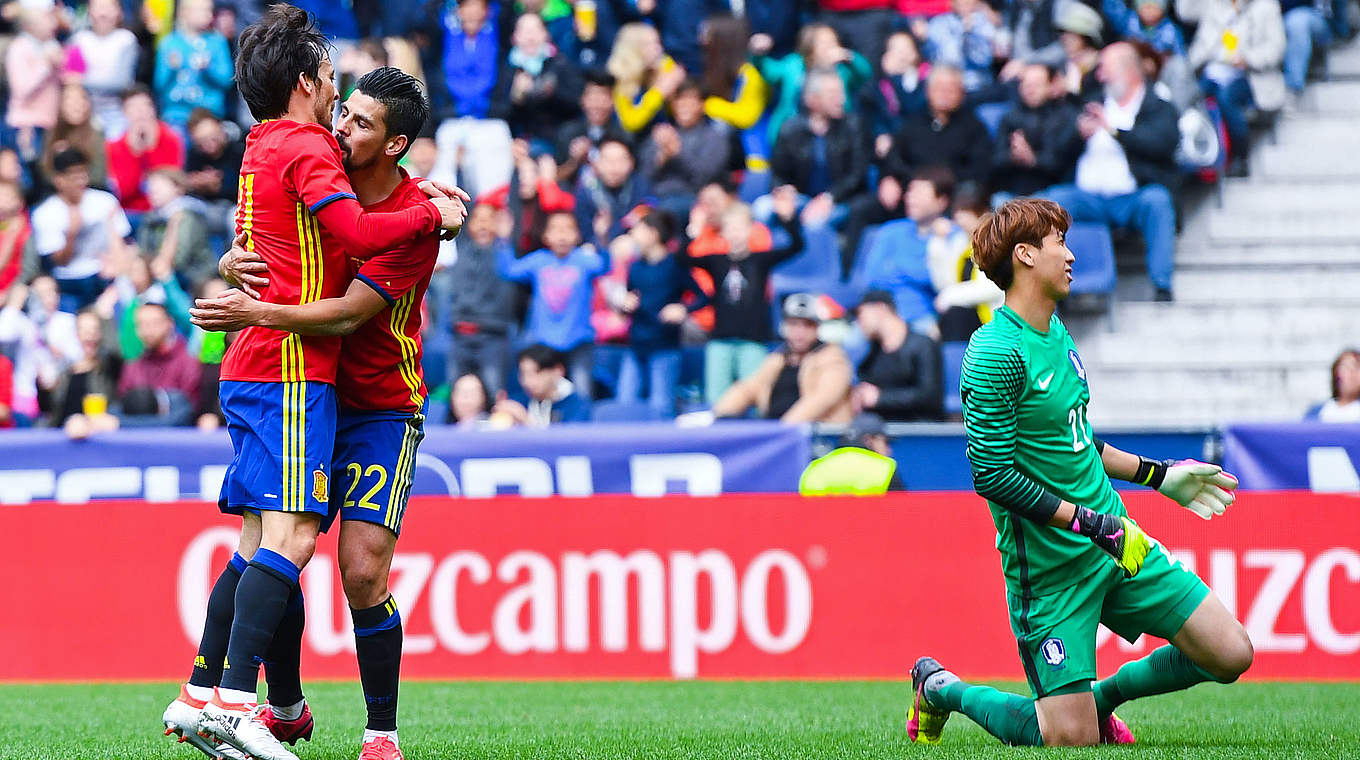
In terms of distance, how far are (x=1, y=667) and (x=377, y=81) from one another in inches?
222

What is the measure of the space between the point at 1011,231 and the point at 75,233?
10289 millimetres

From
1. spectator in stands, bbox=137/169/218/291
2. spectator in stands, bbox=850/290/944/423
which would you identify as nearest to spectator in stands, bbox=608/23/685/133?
spectator in stands, bbox=137/169/218/291

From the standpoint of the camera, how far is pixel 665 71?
14.9 metres

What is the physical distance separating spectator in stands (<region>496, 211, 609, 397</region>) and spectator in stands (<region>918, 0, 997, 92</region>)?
362 centimetres

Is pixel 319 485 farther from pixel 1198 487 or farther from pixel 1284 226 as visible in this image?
pixel 1284 226

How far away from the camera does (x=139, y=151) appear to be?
14.9m

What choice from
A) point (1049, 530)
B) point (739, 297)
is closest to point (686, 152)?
point (739, 297)

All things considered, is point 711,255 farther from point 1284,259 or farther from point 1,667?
point 1,667

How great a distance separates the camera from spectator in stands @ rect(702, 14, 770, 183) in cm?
1459

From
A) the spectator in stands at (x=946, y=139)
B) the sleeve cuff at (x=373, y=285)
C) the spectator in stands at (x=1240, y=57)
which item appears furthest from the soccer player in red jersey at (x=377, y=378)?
the spectator in stands at (x=1240, y=57)

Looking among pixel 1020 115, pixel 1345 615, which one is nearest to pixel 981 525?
pixel 1345 615

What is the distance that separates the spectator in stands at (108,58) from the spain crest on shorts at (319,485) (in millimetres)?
11321

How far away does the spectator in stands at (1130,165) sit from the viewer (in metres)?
12.9

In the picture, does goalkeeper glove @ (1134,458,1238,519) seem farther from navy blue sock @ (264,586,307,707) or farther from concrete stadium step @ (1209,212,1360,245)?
concrete stadium step @ (1209,212,1360,245)
